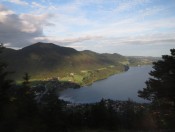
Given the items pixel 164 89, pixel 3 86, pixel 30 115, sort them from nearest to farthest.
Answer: pixel 30 115 → pixel 164 89 → pixel 3 86

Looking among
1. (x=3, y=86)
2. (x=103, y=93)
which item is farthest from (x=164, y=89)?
(x=103, y=93)

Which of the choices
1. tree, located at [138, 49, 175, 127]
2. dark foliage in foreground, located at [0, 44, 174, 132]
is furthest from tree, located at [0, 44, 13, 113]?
tree, located at [138, 49, 175, 127]

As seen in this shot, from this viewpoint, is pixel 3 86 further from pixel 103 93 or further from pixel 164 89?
pixel 103 93

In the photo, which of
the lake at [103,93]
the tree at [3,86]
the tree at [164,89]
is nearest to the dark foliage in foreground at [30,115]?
the tree at [3,86]

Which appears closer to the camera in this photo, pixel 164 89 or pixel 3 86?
pixel 164 89

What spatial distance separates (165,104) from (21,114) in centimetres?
1095

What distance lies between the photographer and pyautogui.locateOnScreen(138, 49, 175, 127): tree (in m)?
18.1

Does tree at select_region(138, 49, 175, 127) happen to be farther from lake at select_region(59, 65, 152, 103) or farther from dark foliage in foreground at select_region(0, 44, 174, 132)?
lake at select_region(59, 65, 152, 103)

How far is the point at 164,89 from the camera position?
18547 millimetres

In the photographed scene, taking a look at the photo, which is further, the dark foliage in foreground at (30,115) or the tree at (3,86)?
the tree at (3,86)

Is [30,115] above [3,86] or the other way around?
the other way around

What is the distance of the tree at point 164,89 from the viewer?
714 inches

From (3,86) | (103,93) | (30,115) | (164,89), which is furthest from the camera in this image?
(103,93)

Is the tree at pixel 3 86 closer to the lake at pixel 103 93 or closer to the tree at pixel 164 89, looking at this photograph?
the tree at pixel 164 89
